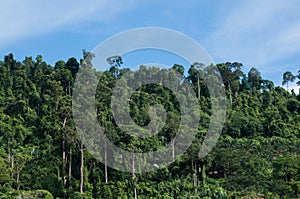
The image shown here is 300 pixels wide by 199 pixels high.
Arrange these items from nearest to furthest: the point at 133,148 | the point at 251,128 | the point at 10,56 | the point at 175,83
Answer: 1. the point at 133,148
2. the point at 175,83
3. the point at 251,128
4. the point at 10,56

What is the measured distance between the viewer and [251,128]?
2616 cm

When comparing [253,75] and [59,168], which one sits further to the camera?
[253,75]

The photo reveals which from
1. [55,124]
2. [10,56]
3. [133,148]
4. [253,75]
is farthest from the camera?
[253,75]

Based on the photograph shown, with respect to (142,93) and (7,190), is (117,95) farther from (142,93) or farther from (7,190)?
(7,190)

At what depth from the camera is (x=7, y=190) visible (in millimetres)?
16812

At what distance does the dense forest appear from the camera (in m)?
18.2

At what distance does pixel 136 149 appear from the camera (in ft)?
63.2

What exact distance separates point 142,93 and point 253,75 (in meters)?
11.7

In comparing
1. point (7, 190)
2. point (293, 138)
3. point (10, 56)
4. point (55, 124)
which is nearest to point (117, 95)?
point (55, 124)

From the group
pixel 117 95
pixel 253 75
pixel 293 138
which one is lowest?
pixel 293 138

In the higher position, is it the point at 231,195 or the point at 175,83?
the point at 175,83

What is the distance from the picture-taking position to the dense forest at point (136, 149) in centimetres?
1825

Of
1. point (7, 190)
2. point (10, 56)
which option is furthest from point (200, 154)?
point (10, 56)

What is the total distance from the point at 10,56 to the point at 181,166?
16.7 meters
